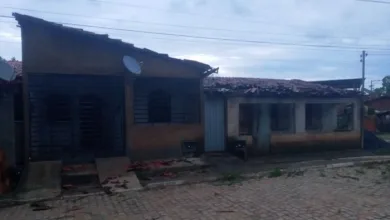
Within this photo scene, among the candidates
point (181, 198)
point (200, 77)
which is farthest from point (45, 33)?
point (181, 198)

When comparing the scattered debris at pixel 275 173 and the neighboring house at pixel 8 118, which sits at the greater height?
the neighboring house at pixel 8 118

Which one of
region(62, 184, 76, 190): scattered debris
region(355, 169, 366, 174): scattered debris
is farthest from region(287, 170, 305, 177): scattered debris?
region(62, 184, 76, 190): scattered debris

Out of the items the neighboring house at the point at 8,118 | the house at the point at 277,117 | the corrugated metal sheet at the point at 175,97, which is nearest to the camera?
the neighboring house at the point at 8,118

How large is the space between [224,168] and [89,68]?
17.5 feet

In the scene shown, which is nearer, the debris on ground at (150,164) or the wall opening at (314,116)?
the debris on ground at (150,164)

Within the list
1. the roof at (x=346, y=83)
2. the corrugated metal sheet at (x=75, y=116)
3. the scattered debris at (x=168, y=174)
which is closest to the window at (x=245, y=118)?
the scattered debris at (x=168, y=174)

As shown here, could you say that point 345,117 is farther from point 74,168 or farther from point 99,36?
point 74,168

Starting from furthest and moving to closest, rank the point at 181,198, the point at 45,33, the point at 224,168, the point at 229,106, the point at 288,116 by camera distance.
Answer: the point at 288,116 < the point at 229,106 < the point at 224,168 < the point at 45,33 < the point at 181,198

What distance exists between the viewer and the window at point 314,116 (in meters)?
16.1

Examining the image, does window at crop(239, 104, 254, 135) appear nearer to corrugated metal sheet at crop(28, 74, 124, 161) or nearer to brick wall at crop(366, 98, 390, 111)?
corrugated metal sheet at crop(28, 74, 124, 161)

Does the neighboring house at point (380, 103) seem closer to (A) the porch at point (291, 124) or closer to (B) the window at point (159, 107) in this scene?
(A) the porch at point (291, 124)

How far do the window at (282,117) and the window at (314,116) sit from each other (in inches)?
62.5

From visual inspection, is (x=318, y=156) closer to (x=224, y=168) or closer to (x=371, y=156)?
(x=371, y=156)

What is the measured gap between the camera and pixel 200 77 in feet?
39.2
